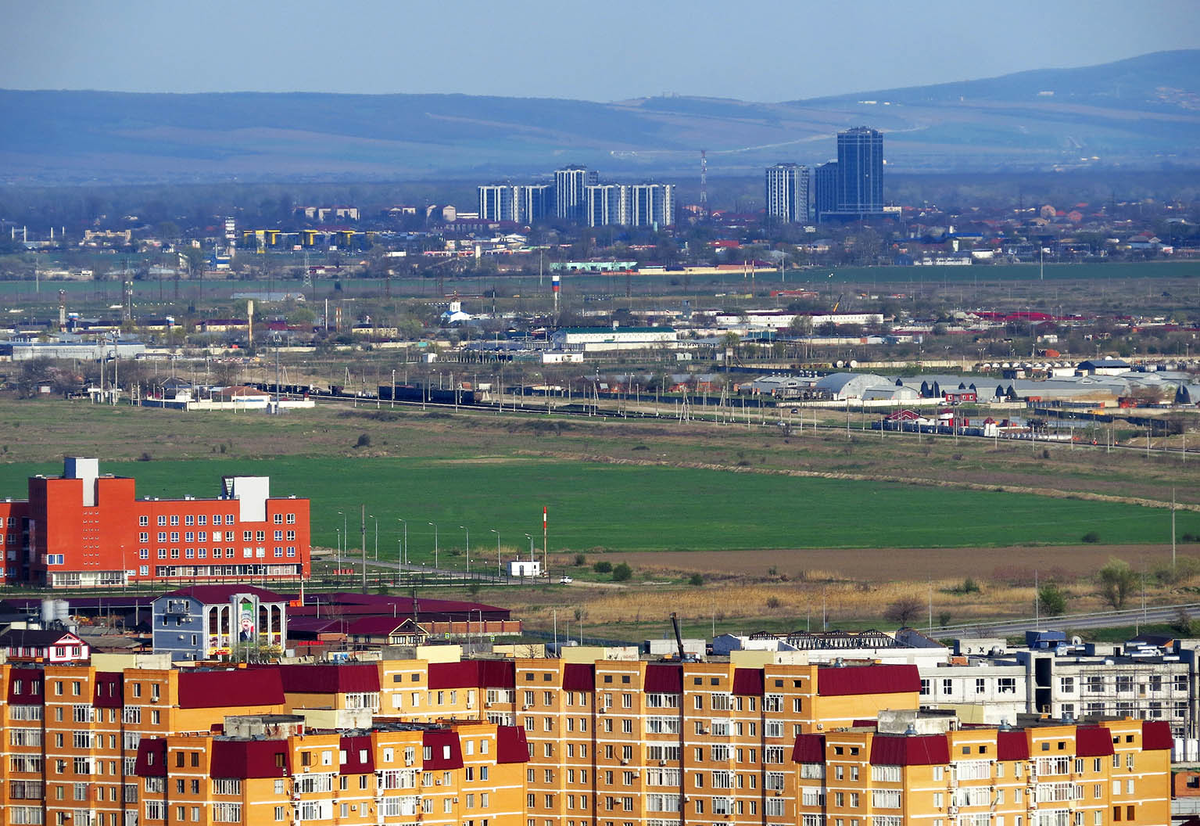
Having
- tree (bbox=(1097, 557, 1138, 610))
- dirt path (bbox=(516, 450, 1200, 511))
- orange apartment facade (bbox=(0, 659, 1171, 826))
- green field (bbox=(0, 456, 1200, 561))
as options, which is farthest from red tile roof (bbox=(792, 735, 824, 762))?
dirt path (bbox=(516, 450, 1200, 511))

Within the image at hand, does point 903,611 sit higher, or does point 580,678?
point 580,678

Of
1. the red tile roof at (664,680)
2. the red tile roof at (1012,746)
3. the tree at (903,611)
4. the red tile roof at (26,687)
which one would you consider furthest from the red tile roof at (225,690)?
the tree at (903,611)

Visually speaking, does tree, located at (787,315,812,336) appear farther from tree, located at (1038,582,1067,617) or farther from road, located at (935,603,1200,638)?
road, located at (935,603,1200,638)

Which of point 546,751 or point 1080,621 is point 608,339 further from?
point 546,751

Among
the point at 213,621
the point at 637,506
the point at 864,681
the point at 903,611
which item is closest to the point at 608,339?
the point at 637,506

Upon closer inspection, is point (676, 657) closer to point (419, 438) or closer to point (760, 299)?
point (419, 438)
